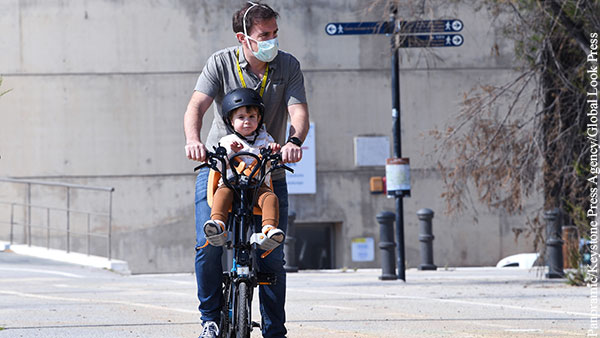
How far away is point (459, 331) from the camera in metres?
7.56

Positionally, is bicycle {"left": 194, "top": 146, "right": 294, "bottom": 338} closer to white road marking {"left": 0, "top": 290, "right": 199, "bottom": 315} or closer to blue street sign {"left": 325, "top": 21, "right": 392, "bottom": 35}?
white road marking {"left": 0, "top": 290, "right": 199, "bottom": 315}

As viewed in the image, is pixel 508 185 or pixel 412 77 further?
pixel 412 77

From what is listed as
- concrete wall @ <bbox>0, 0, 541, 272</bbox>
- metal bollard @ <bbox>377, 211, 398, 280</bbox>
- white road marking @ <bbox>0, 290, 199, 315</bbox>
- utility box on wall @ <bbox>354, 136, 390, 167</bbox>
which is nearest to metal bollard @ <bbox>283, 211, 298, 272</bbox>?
metal bollard @ <bbox>377, 211, 398, 280</bbox>

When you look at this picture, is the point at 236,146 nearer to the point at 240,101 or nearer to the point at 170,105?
the point at 240,101

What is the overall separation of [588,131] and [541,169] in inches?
30.6

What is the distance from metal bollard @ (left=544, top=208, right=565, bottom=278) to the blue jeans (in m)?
8.36

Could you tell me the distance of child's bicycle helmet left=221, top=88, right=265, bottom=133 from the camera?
209 inches

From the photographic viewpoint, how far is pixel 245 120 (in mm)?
5348

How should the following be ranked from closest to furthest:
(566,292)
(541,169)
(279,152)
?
(279,152)
(566,292)
(541,169)

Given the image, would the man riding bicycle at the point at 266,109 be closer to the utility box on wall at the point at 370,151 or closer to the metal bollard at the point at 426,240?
the metal bollard at the point at 426,240

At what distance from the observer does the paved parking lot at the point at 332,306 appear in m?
7.68

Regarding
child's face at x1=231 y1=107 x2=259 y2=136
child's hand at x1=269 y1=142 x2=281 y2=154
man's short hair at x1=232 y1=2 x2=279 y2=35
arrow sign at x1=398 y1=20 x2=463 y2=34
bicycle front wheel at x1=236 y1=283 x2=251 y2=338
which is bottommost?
bicycle front wheel at x1=236 y1=283 x2=251 y2=338

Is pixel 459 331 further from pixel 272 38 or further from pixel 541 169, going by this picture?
pixel 541 169

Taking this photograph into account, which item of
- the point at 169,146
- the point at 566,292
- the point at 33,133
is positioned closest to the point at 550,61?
the point at 566,292
